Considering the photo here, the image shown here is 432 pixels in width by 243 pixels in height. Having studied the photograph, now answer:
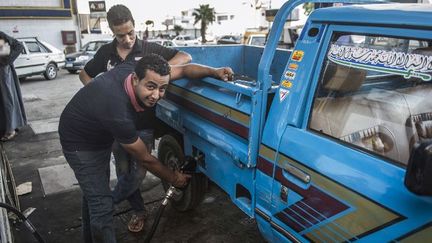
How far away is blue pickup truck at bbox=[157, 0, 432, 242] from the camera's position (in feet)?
4.71

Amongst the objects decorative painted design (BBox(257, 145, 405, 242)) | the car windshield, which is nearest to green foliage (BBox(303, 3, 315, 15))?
decorative painted design (BBox(257, 145, 405, 242))

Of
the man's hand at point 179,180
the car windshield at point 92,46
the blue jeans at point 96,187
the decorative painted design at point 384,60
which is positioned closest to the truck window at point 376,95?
the decorative painted design at point 384,60

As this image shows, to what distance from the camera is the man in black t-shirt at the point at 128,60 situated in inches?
115

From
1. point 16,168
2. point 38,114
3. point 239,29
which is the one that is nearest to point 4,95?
point 16,168

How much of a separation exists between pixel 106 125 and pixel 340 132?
4.50ft

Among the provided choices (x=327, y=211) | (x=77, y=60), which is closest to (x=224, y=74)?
(x=327, y=211)

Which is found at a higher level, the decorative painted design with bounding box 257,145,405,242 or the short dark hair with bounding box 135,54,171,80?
the short dark hair with bounding box 135,54,171,80

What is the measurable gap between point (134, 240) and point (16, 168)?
2535 millimetres

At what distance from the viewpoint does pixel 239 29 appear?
70.9m

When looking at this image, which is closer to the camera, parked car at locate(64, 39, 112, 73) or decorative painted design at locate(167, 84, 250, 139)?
decorative painted design at locate(167, 84, 250, 139)

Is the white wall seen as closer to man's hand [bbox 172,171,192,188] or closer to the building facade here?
the building facade

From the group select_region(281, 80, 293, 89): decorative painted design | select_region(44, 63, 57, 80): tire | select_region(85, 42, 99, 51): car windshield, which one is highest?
select_region(281, 80, 293, 89): decorative painted design

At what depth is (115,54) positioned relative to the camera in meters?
3.16

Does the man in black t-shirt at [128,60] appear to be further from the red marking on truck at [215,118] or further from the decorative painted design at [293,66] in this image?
the decorative painted design at [293,66]
